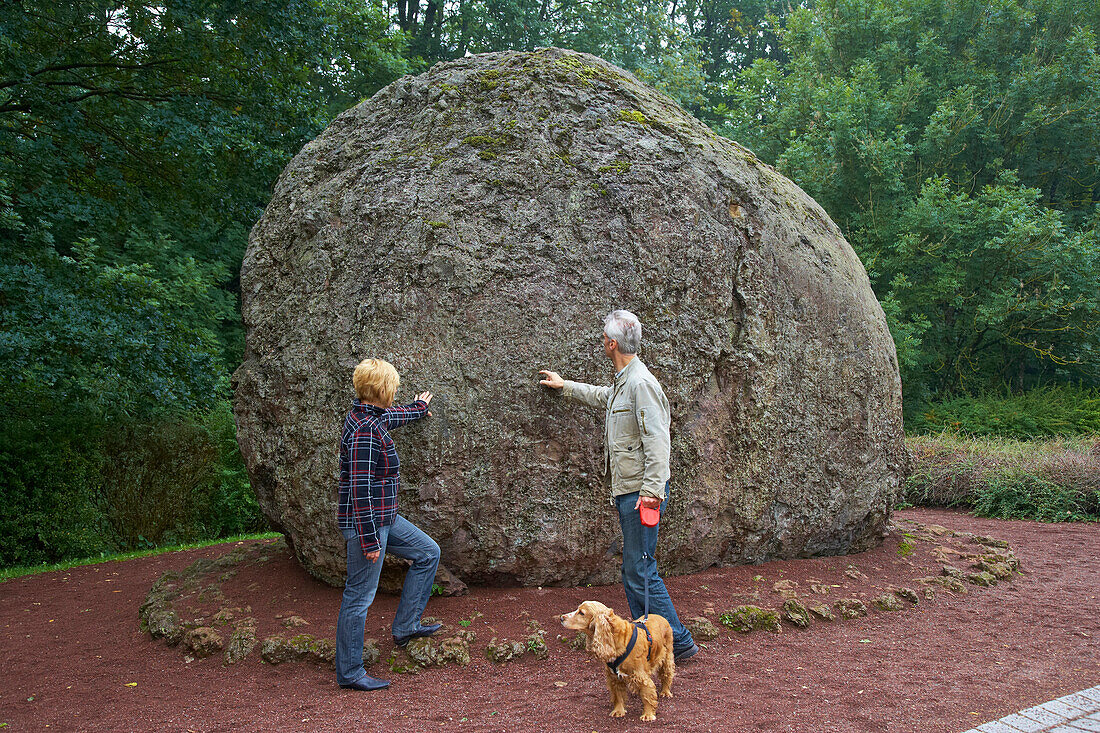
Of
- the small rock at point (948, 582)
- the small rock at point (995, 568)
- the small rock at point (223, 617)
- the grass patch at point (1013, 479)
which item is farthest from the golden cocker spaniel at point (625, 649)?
the grass patch at point (1013, 479)

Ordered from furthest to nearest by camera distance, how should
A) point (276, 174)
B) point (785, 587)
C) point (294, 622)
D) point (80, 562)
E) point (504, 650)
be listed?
point (276, 174) < point (80, 562) < point (785, 587) < point (294, 622) < point (504, 650)

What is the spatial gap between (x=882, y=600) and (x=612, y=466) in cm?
271

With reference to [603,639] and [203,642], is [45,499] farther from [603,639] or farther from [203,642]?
[603,639]

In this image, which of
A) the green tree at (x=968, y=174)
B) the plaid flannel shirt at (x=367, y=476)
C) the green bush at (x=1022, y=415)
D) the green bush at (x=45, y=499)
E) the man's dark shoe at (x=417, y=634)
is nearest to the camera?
the plaid flannel shirt at (x=367, y=476)

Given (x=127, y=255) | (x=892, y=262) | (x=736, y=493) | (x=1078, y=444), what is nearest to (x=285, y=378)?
(x=736, y=493)

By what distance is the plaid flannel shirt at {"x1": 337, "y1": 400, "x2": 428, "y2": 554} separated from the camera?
381 centimetres

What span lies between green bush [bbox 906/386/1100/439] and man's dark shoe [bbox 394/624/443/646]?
43.9 feet

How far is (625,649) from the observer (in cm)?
336

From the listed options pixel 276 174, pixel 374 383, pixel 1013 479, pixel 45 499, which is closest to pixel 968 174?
pixel 1013 479

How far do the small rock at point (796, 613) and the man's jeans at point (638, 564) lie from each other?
4.28 feet

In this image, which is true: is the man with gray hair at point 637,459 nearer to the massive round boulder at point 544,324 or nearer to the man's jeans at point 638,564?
the man's jeans at point 638,564

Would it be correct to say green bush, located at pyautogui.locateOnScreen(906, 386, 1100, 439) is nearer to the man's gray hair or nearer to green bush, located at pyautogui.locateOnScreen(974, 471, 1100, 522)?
green bush, located at pyautogui.locateOnScreen(974, 471, 1100, 522)

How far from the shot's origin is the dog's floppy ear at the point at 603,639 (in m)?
3.30

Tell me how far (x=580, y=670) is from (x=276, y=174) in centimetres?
814
